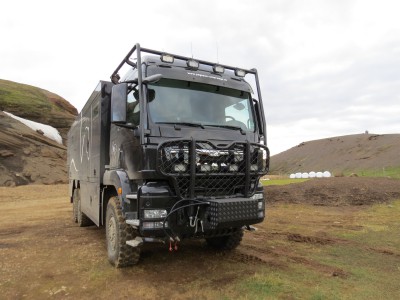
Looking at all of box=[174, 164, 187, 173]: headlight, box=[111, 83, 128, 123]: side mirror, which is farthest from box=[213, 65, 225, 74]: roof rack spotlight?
box=[174, 164, 187, 173]: headlight

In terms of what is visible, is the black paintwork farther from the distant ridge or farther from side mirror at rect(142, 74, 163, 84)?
the distant ridge

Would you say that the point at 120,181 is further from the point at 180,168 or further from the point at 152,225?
the point at 180,168

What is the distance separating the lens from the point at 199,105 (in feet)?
17.6

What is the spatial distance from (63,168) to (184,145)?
24260 millimetres

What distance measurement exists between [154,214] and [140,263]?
158cm

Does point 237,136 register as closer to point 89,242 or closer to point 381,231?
point 89,242

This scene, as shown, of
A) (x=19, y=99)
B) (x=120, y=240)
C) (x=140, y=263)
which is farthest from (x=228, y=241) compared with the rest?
(x=19, y=99)

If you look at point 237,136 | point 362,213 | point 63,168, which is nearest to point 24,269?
point 237,136

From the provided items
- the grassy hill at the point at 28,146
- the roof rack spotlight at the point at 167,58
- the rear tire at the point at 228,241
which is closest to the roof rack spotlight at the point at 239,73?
the roof rack spotlight at the point at 167,58

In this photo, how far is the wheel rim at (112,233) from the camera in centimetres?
551

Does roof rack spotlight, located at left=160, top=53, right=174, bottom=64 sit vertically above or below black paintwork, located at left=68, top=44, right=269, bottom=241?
above

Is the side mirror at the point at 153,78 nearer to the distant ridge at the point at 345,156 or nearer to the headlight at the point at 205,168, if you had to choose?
the headlight at the point at 205,168

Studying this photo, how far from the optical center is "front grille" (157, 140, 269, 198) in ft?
15.2

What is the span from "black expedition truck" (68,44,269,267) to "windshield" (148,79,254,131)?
16 mm
